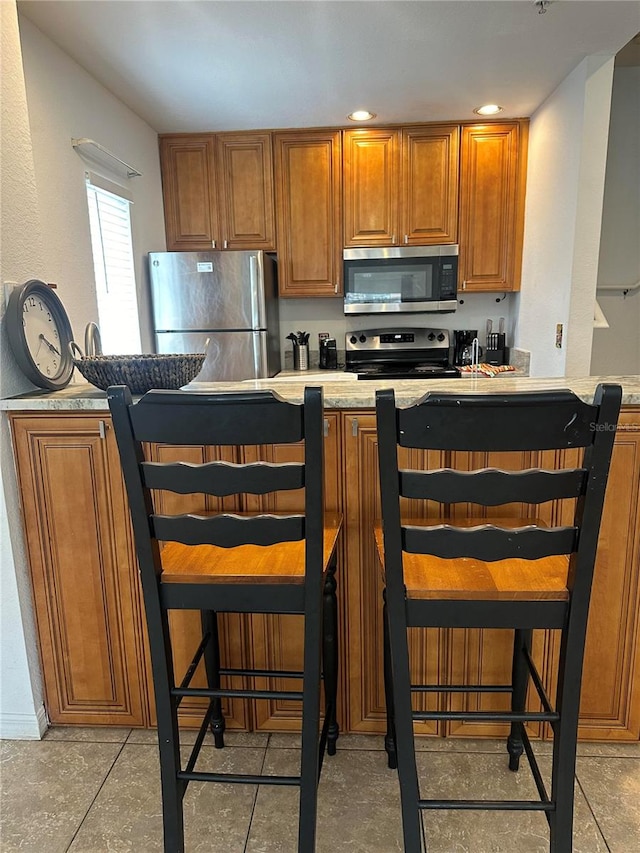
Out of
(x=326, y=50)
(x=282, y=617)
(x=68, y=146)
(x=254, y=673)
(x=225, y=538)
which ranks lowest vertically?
(x=254, y=673)

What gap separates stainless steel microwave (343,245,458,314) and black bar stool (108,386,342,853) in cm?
248

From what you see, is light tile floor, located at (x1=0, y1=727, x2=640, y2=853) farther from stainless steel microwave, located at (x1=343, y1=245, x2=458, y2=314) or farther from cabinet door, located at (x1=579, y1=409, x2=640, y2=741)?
stainless steel microwave, located at (x1=343, y1=245, x2=458, y2=314)

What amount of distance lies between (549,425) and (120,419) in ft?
2.53

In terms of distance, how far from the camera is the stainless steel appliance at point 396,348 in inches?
152

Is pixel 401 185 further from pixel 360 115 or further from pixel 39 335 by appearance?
pixel 39 335

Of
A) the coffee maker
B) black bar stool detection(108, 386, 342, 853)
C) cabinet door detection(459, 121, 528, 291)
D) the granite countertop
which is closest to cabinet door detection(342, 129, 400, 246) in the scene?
cabinet door detection(459, 121, 528, 291)

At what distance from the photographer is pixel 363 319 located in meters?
3.99

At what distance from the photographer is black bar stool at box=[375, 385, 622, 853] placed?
0.94 metres

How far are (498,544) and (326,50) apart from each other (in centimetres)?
234

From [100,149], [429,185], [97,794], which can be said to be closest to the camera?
[97,794]

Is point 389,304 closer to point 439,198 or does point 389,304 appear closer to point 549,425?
point 439,198

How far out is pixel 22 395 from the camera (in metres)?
1.67

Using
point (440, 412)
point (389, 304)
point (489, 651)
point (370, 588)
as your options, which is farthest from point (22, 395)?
point (389, 304)

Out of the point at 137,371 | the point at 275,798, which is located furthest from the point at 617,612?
the point at 137,371
